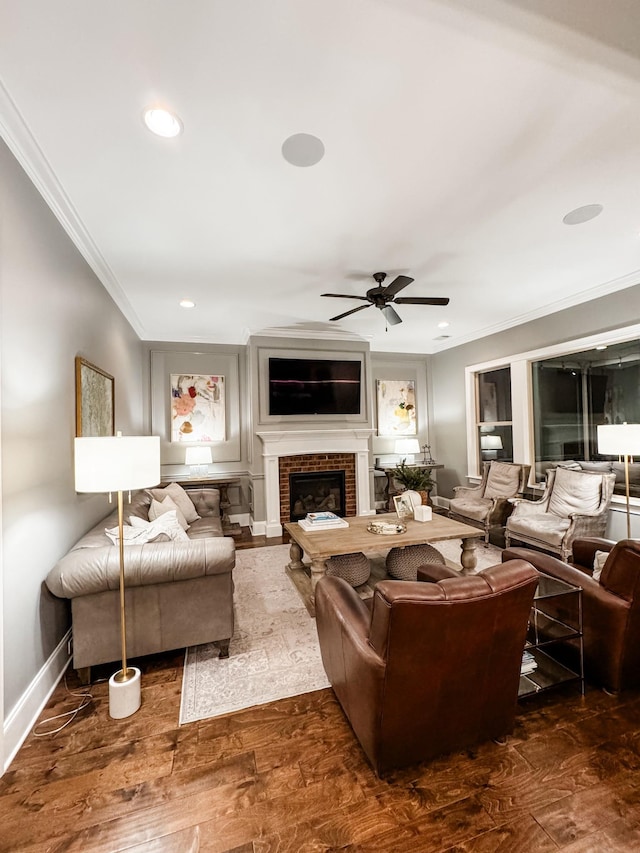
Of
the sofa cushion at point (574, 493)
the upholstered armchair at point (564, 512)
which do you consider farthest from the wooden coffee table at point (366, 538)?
the sofa cushion at point (574, 493)

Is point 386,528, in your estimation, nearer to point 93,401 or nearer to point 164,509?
point 164,509

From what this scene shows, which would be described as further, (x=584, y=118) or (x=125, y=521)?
(x=125, y=521)

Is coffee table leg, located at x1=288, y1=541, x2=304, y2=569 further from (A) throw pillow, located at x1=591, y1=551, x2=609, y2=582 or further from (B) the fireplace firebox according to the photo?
(A) throw pillow, located at x1=591, y1=551, x2=609, y2=582

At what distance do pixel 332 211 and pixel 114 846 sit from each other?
3.11 meters

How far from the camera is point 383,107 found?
158 cm

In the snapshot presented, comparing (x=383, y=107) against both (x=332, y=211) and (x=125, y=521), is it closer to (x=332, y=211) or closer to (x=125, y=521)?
(x=332, y=211)

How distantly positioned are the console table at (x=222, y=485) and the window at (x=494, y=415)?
12.3 feet

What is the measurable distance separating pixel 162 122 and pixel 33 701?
9.14 ft

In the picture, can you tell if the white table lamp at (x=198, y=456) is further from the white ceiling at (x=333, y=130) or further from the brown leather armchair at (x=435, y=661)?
the brown leather armchair at (x=435, y=661)

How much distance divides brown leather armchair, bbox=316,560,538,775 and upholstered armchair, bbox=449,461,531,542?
9.49 feet

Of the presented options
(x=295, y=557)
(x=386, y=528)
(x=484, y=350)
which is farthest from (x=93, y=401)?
(x=484, y=350)

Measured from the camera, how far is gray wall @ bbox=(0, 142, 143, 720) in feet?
5.34

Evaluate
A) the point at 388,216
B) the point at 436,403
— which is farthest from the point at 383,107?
the point at 436,403

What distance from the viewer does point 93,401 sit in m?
2.79
